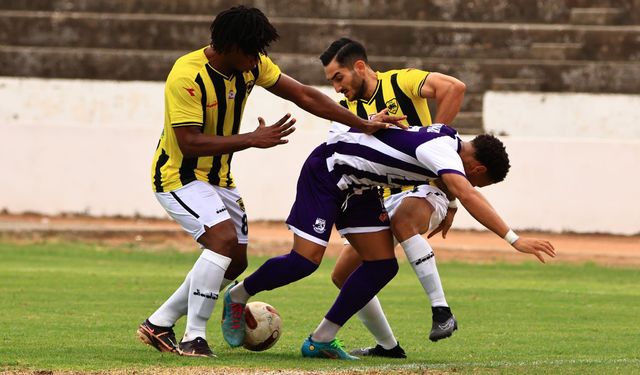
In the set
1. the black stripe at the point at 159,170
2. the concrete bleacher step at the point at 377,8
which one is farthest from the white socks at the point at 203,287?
the concrete bleacher step at the point at 377,8

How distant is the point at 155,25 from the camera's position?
98.1 feet

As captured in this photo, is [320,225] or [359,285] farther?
[359,285]

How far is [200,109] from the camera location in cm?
920

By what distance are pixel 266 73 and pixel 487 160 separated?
1.80m

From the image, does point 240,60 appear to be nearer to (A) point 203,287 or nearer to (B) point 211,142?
(B) point 211,142

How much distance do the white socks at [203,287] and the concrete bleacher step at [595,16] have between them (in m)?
21.7

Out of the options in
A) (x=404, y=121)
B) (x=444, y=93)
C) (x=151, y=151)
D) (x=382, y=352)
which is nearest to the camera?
(x=382, y=352)

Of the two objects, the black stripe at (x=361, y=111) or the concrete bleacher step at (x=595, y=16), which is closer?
the black stripe at (x=361, y=111)

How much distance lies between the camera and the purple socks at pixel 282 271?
928 cm

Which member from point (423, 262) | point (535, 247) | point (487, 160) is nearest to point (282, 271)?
point (423, 262)

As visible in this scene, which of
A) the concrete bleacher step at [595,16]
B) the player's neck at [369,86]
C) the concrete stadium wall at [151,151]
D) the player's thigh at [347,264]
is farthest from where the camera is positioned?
the concrete bleacher step at [595,16]

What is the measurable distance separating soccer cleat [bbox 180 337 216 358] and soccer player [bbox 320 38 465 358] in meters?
1.21

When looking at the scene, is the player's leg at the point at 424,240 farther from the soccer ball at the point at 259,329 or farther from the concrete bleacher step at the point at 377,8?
the concrete bleacher step at the point at 377,8

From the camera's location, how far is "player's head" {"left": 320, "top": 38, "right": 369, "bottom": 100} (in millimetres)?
10734
